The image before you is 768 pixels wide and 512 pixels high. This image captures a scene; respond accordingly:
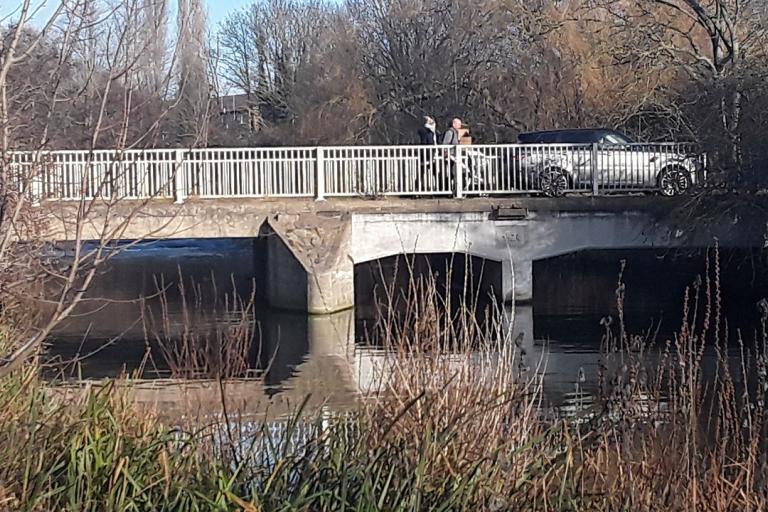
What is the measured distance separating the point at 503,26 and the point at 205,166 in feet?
54.6

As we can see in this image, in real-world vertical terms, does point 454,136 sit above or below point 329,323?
above

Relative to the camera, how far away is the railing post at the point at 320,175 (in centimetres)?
2166

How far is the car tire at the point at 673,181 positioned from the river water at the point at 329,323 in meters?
1.31

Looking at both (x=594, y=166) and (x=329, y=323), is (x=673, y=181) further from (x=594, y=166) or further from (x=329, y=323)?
(x=329, y=323)

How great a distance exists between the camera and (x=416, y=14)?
37.6m

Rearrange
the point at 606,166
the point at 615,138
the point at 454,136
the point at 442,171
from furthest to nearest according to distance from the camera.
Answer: the point at 615,138, the point at 454,136, the point at 606,166, the point at 442,171

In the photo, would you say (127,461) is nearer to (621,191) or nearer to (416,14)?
(621,191)

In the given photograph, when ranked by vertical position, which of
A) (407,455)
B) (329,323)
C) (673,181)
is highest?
(673,181)


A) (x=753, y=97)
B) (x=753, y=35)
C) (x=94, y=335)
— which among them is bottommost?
(x=94, y=335)

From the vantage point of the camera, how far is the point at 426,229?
21.6 meters

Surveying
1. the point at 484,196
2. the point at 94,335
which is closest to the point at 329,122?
the point at 484,196

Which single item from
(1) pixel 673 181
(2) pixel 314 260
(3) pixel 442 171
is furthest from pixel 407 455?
(1) pixel 673 181

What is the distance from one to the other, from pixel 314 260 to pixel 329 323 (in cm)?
131

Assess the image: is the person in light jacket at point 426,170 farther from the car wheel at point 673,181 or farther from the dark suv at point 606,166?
the car wheel at point 673,181
